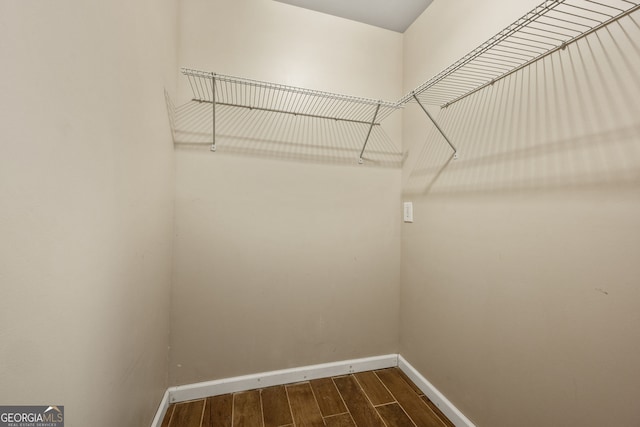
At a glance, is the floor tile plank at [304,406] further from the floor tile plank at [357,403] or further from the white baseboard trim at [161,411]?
the white baseboard trim at [161,411]

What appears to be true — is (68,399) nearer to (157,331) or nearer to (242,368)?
(157,331)

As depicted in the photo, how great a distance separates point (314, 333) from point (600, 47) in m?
1.85

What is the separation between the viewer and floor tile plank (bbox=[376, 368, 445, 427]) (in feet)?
4.49

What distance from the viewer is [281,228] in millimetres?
1617

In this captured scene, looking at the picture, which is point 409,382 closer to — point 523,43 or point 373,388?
point 373,388

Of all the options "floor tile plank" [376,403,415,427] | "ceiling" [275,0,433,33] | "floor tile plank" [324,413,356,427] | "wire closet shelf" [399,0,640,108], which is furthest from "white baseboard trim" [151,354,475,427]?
A: "ceiling" [275,0,433,33]

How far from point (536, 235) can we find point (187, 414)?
6.22 feet

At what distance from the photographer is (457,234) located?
1.38 m

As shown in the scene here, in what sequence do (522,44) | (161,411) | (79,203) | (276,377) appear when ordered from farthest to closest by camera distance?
(276,377) → (161,411) → (522,44) → (79,203)

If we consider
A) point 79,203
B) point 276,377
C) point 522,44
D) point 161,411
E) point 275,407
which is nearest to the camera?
point 79,203

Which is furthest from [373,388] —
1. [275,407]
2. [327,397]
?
[275,407]

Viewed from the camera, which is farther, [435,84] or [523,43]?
[435,84]

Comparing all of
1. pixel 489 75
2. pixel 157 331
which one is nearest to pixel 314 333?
pixel 157 331

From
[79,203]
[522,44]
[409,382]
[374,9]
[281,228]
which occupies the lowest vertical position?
[409,382]
